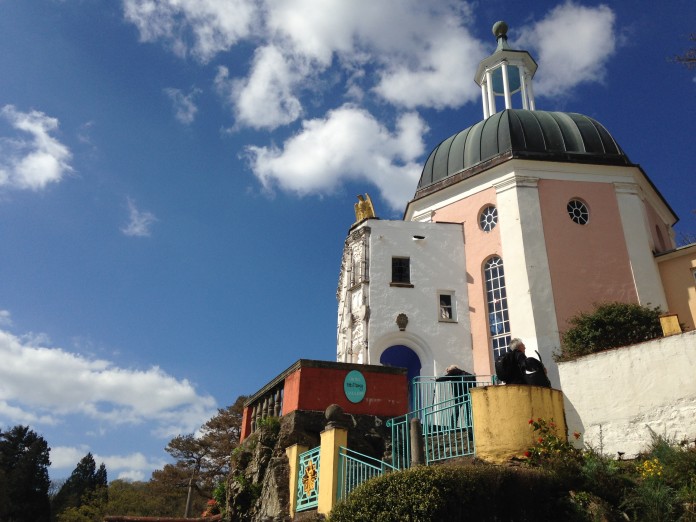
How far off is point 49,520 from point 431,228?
38036 mm

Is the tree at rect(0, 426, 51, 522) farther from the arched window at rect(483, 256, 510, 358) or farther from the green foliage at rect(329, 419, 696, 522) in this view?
the green foliage at rect(329, 419, 696, 522)

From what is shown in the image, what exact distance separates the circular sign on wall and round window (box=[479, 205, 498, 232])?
37.9ft

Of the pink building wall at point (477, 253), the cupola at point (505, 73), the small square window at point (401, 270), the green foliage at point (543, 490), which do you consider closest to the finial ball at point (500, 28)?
the cupola at point (505, 73)

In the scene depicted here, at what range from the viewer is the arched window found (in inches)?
794

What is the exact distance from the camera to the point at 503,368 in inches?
363

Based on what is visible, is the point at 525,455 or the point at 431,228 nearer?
the point at 525,455

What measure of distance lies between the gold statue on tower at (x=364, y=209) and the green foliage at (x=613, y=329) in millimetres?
10206

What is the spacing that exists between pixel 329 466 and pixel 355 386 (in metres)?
2.87

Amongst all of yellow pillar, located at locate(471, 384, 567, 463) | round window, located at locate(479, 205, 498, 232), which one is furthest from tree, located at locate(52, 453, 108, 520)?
yellow pillar, located at locate(471, 384, 567, 463)

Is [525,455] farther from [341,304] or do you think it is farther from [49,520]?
[49,520]

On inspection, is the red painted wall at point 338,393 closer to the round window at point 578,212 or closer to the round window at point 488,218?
the round window at point 488,218

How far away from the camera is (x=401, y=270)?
21875 millimetres

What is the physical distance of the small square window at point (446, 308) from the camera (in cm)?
2097

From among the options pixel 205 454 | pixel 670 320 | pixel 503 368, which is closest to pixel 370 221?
pixel 670 320
